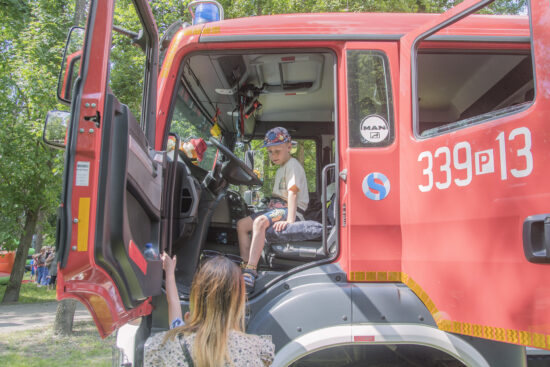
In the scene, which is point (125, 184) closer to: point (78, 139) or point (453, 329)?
point (78, 139)

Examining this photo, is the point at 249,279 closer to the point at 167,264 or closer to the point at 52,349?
the point at 167,264

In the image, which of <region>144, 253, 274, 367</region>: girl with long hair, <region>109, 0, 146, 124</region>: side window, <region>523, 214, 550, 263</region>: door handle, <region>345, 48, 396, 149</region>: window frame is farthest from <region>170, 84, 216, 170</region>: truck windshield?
<region>109, 0, 146, 124</region>: side window

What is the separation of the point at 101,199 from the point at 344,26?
5.13ft

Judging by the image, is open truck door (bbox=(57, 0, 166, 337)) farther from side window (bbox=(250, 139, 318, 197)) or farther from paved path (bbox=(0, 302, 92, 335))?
paved path (bbox=(0, 302, 92, 335))

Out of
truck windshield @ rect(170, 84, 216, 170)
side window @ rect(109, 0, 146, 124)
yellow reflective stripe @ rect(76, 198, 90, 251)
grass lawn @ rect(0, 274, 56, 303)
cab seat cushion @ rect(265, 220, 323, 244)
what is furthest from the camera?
grass lawn @ rect(0, 274, 56, 303)

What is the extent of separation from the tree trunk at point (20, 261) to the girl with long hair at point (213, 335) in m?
A: 12.1

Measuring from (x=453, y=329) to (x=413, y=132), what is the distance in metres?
0.96

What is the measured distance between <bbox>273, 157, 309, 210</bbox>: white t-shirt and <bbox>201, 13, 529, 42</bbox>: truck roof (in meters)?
1.03

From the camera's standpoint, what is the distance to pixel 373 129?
2.39m

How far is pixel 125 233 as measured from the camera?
6.23 ft

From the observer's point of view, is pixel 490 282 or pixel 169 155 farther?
pixel 169 155

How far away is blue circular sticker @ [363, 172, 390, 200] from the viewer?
231 centimetres

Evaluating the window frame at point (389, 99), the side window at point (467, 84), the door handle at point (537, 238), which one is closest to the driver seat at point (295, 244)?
the window frame at point (389, 99)

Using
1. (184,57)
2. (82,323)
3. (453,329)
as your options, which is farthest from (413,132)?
(82,323)
